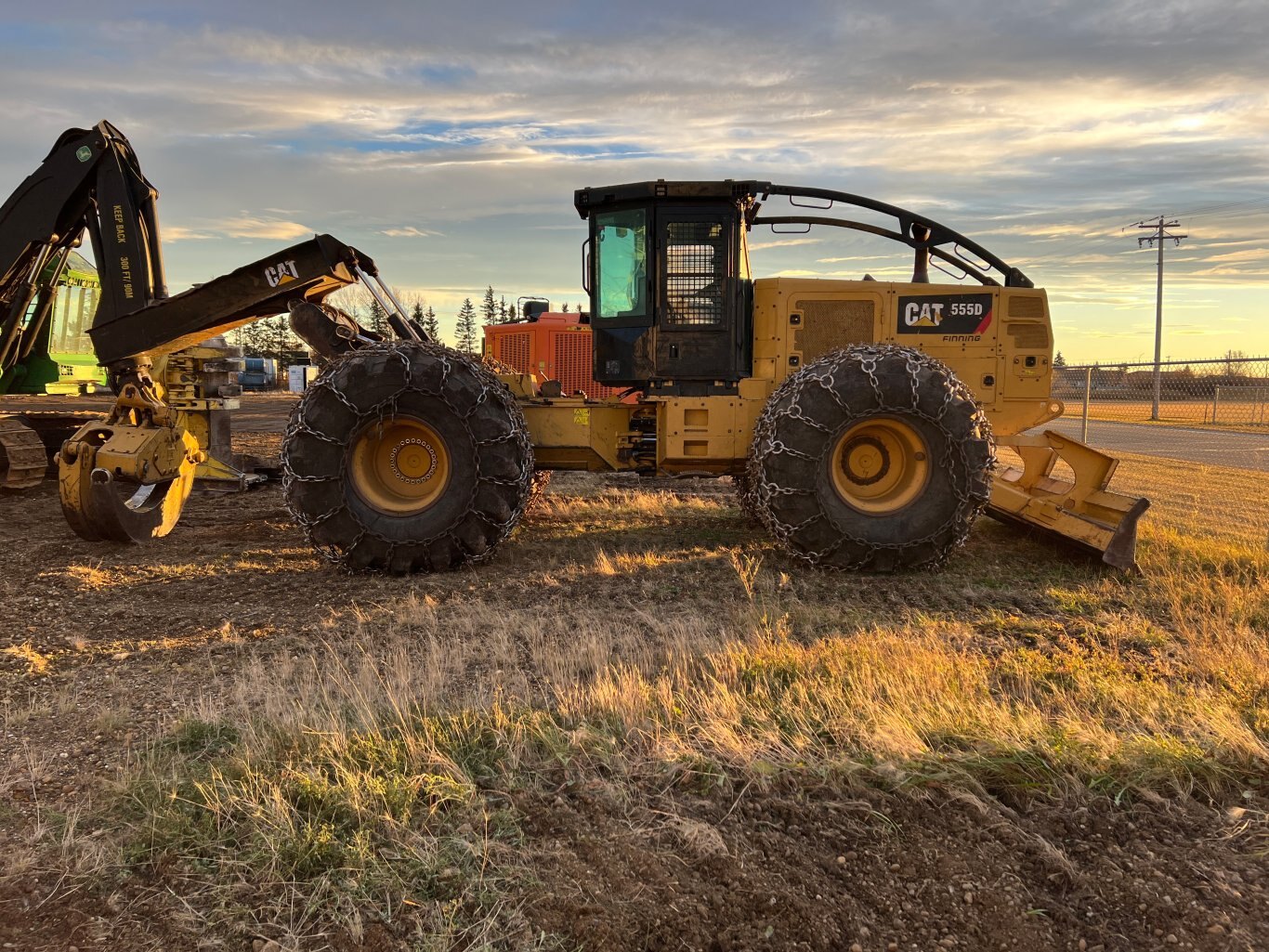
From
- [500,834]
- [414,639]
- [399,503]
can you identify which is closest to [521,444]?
[399,503]

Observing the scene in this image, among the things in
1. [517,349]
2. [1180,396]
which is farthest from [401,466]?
[1180,396]

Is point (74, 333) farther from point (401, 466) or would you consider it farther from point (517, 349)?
point (401, 466)

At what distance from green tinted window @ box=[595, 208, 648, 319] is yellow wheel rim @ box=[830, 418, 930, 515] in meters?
2.09

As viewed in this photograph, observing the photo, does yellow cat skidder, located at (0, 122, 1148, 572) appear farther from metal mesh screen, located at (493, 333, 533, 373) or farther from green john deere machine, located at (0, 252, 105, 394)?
metal mesh screen, located at (493, 333, 533, 373)

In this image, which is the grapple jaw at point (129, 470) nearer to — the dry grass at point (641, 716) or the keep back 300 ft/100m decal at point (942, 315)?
the dry grass at point (641, 716)

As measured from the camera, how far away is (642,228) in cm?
713

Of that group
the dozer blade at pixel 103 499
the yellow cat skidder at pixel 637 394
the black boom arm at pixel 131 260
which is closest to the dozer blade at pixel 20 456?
the yellow cat skidder at pixel 637 394

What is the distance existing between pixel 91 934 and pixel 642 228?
6.08 metres

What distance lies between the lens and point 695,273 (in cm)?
713

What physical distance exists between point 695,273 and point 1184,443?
15.7 meters

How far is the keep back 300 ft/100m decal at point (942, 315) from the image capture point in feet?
23.9

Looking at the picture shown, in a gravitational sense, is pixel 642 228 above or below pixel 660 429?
above

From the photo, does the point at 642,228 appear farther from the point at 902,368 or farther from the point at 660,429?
the point at 902,368

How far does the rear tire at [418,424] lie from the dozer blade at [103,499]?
164cm
